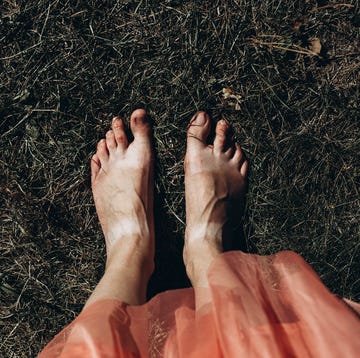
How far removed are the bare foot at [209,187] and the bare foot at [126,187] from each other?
0.54 feet

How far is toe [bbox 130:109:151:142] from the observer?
84.0 inches

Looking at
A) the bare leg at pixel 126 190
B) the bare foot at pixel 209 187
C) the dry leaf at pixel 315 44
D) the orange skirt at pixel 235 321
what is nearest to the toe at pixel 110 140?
the bare leg at pixel 126 190

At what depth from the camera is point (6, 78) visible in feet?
7.03

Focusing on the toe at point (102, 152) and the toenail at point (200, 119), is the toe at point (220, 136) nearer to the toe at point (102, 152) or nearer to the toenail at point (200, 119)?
the toenail at point (200, 119)

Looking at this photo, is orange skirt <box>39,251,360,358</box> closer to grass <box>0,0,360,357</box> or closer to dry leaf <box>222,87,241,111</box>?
grass <box>0,0,360,357</box>

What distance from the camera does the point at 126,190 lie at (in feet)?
7.18

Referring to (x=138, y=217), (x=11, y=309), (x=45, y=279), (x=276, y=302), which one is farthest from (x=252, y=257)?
(x=11, y=309)

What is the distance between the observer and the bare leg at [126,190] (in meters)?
2.12

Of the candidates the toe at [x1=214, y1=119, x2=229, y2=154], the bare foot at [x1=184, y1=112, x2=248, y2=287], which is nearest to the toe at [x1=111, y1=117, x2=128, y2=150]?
the bare foot at [x1=184, y1=112, x2=248, y2=287]

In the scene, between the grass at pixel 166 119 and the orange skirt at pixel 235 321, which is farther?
the grass at pixel 166 119

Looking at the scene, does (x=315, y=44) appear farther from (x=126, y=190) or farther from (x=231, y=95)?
(x=126, y=190)

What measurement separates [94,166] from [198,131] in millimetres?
462

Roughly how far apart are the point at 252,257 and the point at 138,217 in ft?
1.88

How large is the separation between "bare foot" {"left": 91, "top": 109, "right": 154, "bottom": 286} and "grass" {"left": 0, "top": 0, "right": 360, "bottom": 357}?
54 millimetres
